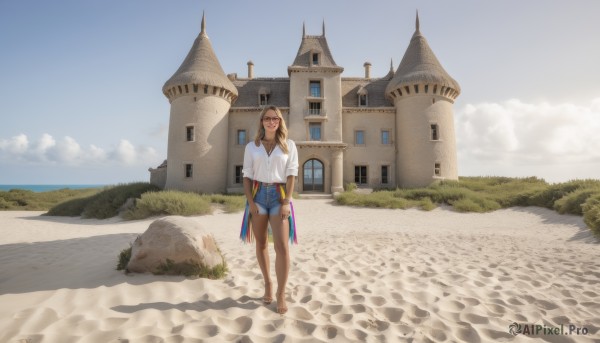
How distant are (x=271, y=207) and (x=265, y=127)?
3.18ft

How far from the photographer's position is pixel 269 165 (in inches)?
131

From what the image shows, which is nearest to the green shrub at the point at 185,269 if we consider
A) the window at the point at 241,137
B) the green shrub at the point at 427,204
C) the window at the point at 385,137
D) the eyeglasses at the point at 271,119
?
the eyeglasses at the point at 271,119

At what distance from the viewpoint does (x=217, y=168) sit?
20.6 m

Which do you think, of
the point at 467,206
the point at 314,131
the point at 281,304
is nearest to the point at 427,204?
the point at 467,206

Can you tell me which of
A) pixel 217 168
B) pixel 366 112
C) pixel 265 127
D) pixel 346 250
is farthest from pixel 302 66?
pixel 265 127

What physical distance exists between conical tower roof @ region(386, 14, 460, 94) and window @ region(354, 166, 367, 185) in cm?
629

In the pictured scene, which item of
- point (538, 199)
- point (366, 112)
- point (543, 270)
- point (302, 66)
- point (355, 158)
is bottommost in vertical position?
point (543, 270)

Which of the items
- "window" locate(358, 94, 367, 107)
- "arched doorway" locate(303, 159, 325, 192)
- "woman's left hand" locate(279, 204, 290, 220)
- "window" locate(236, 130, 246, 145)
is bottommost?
"woman's left hand" locate(279, 204, 290, 220)

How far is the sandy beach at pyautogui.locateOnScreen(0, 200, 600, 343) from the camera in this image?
2.68m

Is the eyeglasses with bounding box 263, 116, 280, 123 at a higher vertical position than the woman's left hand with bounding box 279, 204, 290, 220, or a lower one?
higher

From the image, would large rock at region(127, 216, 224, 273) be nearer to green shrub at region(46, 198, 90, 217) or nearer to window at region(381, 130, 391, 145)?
green shrub at region(46, 198, 90, 217)

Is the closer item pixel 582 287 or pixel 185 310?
pixel 185 310

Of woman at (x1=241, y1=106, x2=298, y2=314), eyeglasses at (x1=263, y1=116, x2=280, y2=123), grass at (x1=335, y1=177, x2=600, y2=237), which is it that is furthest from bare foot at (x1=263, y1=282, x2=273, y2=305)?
grass at (x1=335, y1=177, x2=600, y2=237)

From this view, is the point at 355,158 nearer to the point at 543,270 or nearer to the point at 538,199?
the point at 538,199
